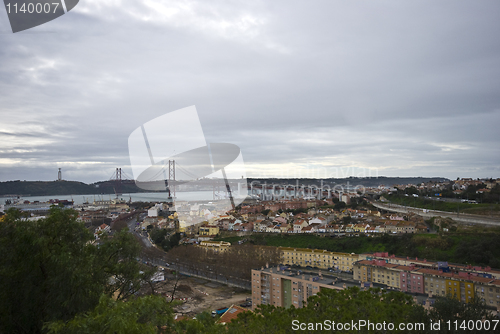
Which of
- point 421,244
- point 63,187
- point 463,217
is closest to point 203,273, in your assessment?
point 421,244

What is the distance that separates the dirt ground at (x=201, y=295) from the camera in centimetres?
619

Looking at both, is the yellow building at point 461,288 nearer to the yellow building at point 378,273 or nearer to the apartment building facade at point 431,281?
the apartment building facade at point 431,281

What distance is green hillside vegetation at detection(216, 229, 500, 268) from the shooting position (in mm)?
7074

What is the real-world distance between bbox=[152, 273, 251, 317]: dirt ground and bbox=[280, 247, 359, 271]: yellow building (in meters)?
1.77

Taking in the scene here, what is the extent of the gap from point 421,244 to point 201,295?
5798mm

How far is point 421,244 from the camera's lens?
328 inches

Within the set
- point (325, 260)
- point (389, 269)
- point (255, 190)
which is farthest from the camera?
point (255, 190)

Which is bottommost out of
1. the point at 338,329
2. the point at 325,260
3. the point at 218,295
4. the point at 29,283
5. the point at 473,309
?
the point at 218,295

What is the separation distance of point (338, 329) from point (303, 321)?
0.19 meters

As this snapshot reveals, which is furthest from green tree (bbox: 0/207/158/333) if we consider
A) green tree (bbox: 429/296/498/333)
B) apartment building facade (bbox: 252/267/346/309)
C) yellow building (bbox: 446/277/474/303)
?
yellow building (bbox: 446/277/474/303)

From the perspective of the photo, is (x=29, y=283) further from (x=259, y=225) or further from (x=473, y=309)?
(x=259, y=225)

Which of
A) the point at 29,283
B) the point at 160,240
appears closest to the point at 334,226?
the point at 160,240

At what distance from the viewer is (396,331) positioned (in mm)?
1734

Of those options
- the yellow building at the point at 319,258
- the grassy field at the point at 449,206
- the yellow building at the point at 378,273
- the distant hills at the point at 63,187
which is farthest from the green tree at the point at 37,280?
→ the distant hills at the point at 63,187
